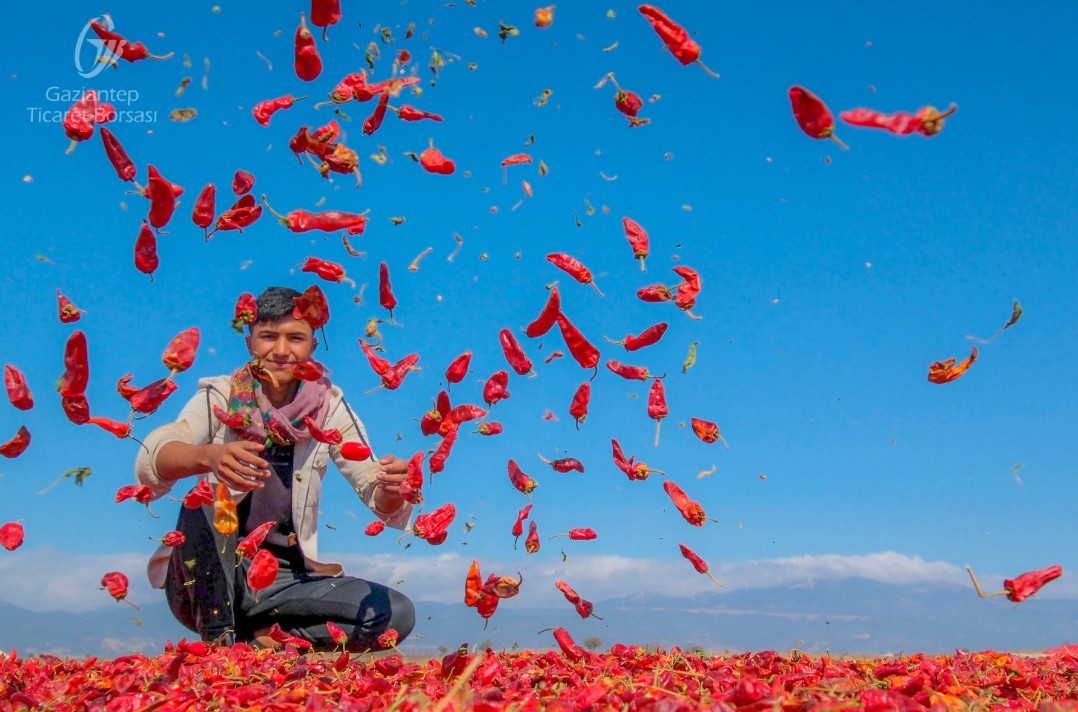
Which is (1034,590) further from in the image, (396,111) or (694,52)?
(396,111)

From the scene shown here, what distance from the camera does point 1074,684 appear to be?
498 cm

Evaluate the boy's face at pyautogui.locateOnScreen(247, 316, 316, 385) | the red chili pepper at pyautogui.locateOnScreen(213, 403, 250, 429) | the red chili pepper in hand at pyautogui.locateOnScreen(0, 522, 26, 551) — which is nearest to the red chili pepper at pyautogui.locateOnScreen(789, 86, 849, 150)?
the boy's face at pyautogui.locateOnScreen(247, 316, 316, 385)

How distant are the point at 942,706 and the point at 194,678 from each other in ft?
11.7

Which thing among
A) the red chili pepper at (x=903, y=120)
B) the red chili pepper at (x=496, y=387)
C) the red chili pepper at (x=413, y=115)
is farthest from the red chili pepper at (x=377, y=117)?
the red chili pepper at (x=903, y=120)

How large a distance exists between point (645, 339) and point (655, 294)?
438mm

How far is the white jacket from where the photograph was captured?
22.1 ft

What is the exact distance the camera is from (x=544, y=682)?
15.2 ft

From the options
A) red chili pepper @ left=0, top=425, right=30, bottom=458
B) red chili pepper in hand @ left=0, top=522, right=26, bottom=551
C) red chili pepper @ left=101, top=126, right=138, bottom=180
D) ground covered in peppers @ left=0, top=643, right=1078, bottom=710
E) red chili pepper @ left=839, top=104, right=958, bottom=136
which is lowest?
ground covered in peppers @ left=0, top=643, right=1078, bottom=710

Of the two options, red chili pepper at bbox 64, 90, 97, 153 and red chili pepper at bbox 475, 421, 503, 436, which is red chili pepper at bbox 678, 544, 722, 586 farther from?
red chili pepper at bbox 64, 90, 97, 153

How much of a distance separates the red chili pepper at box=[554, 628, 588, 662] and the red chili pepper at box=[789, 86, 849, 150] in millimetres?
3299

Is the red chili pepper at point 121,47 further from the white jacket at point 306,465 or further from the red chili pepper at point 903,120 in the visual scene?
the red chili pepper at point 903,120

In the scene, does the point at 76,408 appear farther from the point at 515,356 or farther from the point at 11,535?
the point at 515,356

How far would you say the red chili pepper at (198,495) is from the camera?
6227 millimetres

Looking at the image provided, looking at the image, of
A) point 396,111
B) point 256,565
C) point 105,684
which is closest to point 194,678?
point 105,684
